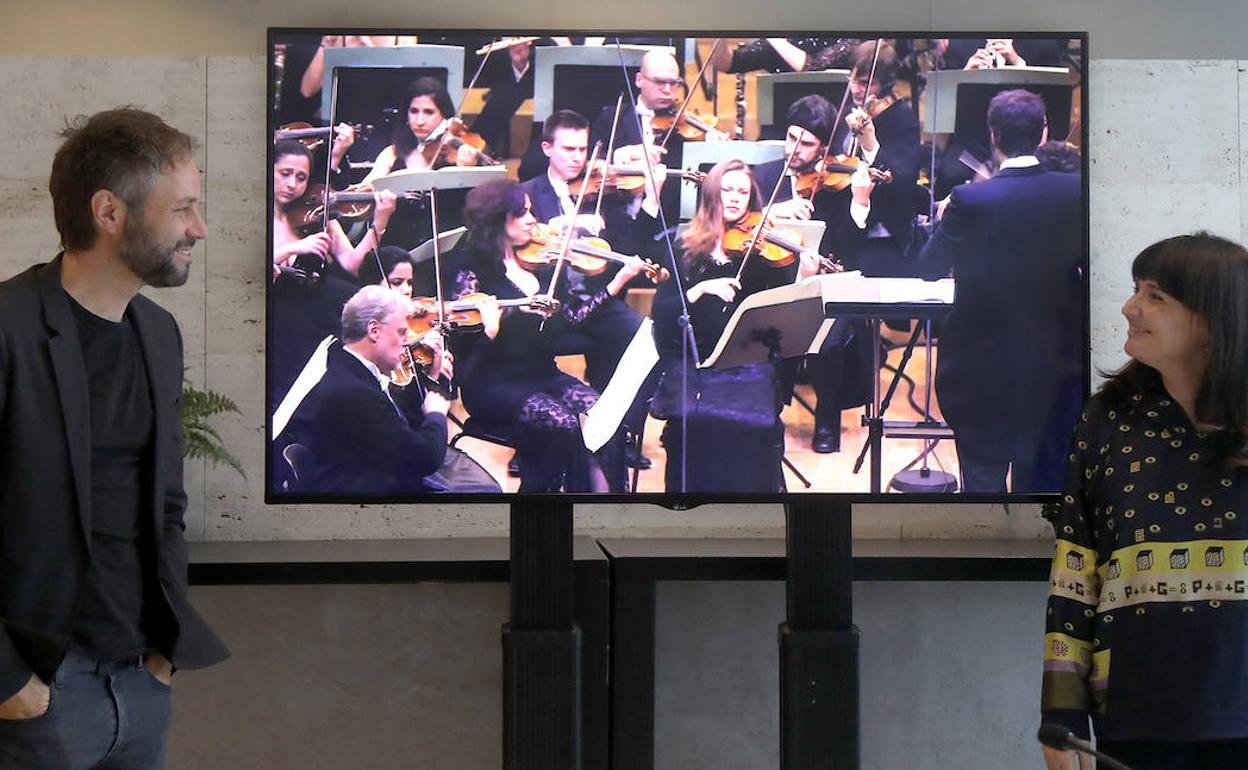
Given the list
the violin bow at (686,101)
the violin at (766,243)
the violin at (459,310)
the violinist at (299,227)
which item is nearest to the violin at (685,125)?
the violin bow at (686,101)

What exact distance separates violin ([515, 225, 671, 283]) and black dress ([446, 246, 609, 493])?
69 millimetres

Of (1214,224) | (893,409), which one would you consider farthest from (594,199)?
(1214,224)

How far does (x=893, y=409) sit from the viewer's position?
103 inches

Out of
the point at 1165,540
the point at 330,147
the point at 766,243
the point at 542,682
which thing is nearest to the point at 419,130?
the point at 330,147

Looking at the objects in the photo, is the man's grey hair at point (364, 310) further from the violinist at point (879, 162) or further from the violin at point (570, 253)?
the violinist at point (879, 162)

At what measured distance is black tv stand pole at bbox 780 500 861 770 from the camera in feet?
8.80

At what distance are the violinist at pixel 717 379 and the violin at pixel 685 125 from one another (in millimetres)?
83

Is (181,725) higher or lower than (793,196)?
lower

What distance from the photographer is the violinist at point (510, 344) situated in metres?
2.58

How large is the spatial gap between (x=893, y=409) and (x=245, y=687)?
7.70 ft

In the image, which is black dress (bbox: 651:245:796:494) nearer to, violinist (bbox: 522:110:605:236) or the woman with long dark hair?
violinist (bbox: 522:110:605:236)

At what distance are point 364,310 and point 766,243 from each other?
887mm

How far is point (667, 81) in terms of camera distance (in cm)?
261

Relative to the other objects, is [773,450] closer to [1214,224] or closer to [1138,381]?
[1138,381]
